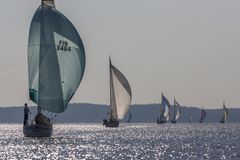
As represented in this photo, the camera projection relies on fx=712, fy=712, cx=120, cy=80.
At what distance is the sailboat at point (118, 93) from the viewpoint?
12850 centimetres

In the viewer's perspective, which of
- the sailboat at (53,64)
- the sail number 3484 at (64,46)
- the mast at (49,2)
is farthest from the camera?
the mast at (49,2)

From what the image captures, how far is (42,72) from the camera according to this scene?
7775 cm

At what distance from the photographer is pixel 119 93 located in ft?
427

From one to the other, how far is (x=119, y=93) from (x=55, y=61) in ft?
175

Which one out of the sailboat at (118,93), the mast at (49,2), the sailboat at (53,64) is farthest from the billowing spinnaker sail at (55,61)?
the sailboat at (118,93)

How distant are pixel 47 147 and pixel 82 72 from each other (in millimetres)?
9556

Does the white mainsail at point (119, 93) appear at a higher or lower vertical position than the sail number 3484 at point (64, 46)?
lower

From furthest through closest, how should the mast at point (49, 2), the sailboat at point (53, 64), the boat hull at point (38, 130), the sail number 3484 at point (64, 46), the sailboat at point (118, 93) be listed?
the sailboat at point (118, 93) → the mast at point (49, 2) → the boat hull at point (38, 130) → the sailboat at point (53, 64) → the sail number 3484 at point (64, 46)

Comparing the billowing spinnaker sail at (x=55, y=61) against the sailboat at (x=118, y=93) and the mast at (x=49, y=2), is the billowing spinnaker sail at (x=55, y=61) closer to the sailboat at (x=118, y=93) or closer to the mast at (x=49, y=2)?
the mast at (x=49, y=2)

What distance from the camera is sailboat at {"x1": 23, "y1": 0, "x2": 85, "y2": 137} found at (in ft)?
254

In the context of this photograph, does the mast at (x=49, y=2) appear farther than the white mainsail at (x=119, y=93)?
No

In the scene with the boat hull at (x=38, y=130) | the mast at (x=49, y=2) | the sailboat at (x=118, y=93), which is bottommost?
the boat hull at (x=38, y=130)

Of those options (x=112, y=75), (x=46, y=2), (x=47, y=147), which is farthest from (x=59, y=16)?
(x=112, y=75)

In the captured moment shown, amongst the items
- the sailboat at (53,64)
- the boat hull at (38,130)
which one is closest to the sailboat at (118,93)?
the boat hull at (38,130)
